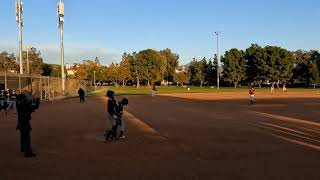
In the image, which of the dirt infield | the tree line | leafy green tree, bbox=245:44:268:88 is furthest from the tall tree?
the dirt infield

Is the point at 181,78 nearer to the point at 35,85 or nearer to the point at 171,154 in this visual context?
the point at 35,85

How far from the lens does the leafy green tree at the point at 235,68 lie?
419 feet

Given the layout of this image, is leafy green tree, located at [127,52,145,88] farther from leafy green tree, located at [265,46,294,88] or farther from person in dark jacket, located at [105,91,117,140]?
person in dark jacket, located at [105,91,117,140]

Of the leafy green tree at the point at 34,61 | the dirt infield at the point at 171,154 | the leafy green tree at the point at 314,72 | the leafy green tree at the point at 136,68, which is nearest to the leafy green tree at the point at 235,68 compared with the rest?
the leafy green tree at the point at 314,72

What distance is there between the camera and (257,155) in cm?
1141

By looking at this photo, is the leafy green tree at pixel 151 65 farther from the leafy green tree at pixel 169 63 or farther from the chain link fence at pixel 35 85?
the chain link fence at pixel 35 85

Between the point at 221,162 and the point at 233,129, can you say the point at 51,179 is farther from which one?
the point at 233,129

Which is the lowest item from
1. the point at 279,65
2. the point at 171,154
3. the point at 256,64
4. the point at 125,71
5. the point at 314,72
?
the point at 171,154

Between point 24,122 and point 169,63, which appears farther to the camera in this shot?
point 169,63

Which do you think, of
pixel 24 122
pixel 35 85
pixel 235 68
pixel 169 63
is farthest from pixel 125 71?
pixel 24 122

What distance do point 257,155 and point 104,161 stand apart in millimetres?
3622

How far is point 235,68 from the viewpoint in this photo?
5030 inches

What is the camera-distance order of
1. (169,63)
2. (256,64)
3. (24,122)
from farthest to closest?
(169,63) → (256,64) → (24,122)

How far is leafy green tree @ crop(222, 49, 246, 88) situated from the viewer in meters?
128
